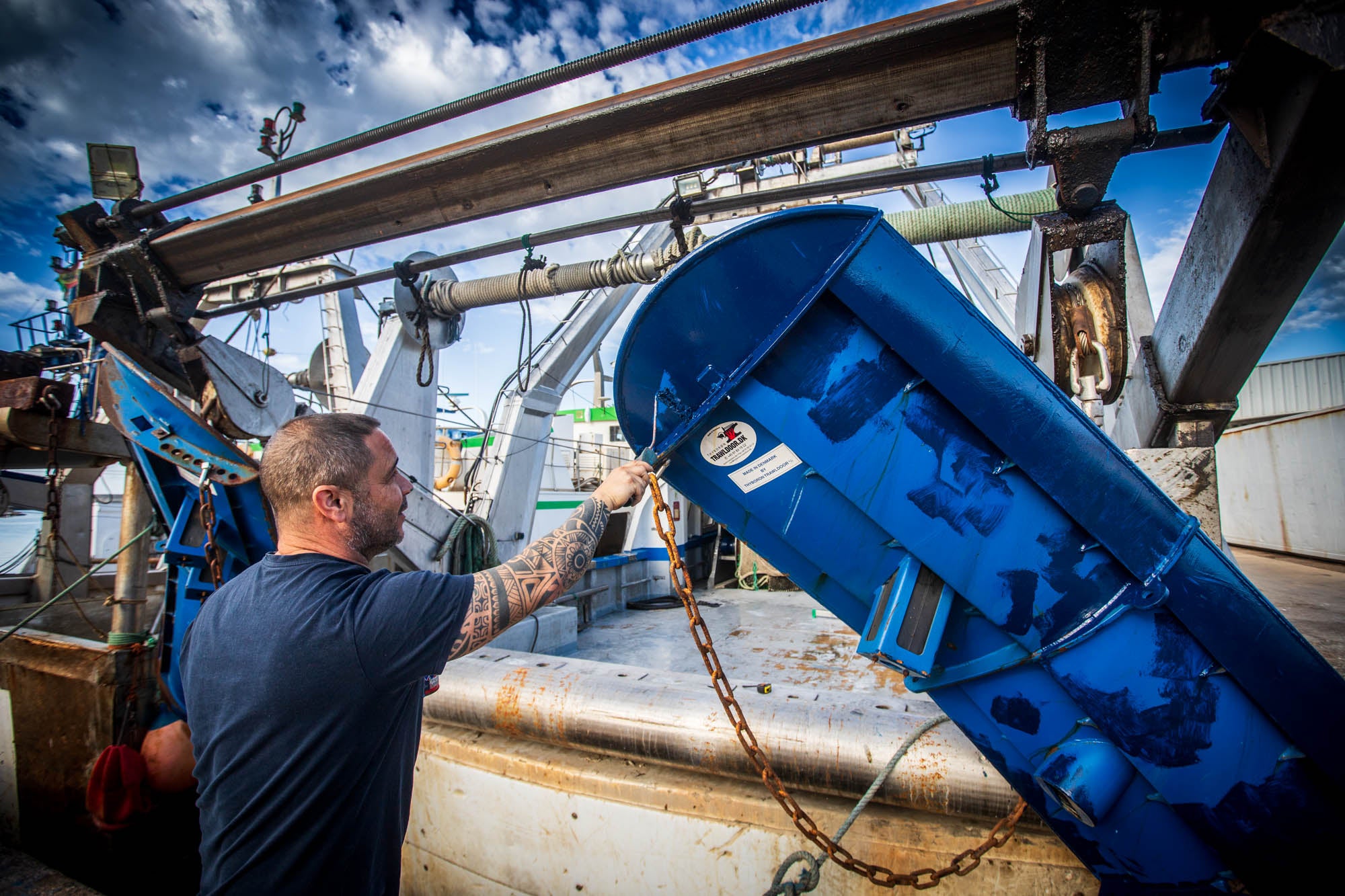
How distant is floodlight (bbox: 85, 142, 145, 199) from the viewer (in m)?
2.99

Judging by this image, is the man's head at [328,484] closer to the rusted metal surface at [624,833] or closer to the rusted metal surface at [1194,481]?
the rusted metal surface at [624,833]

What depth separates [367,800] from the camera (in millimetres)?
1240

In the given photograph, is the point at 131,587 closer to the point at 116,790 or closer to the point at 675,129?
the point at 116,790

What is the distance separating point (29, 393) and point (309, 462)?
145 inches

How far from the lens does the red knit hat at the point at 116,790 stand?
2.91 m

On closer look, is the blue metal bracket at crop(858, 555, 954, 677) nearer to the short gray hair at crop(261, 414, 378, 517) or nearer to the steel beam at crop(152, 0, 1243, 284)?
the short gray hair at crop(261, 414, 378, 517)

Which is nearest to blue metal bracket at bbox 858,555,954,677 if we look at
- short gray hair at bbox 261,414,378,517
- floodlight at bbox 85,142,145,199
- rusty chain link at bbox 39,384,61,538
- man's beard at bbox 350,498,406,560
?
man's beard at bbox 350,498,406,560

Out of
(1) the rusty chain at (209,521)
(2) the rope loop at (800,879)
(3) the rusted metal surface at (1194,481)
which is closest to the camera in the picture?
(2) the rope loop at (800,879)

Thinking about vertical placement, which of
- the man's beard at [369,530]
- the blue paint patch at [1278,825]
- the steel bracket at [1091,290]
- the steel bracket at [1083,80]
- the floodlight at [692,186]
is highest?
the floodlight at [692,186]

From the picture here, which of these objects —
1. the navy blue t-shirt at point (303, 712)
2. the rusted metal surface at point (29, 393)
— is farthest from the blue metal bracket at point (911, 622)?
the rusted metal surface at point (29, 393)

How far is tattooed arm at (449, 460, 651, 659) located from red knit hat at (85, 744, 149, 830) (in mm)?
3217

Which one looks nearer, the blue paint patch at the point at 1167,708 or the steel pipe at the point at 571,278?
the blue paint patch at the point at 1167,708

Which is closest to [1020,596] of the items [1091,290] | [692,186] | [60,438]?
[1091,290]

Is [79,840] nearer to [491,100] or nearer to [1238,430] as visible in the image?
[491,100]
